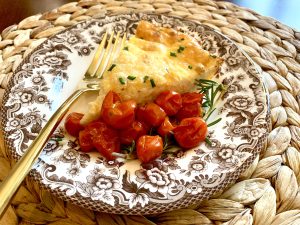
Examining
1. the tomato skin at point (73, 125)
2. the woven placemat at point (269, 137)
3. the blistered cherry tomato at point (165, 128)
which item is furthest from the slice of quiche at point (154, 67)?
the woven placemat at point (269, 137)

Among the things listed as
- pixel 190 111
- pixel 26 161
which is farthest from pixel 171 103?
pixel 26 161

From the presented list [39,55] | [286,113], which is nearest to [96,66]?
[39,55]

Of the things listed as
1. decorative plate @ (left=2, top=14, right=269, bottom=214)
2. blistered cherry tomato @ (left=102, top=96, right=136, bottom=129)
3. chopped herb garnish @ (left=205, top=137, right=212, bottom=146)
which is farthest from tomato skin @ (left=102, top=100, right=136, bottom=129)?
chopped herb garnish @ (left=205, top=137, right=212, bottom=146)

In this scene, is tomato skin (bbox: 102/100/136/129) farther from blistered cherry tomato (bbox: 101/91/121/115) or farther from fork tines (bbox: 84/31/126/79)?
fork tines (bbox: 84/31/126/79)

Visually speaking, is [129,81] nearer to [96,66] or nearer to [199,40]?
[96,66]

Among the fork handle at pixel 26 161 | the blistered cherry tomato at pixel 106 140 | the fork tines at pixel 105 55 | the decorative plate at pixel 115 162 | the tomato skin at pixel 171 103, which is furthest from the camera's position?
the fork tines at pixel 105 55

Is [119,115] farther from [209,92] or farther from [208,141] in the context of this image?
[209,92]

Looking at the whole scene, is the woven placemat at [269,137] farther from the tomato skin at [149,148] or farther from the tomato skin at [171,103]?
the tomato skin at [171,103]
